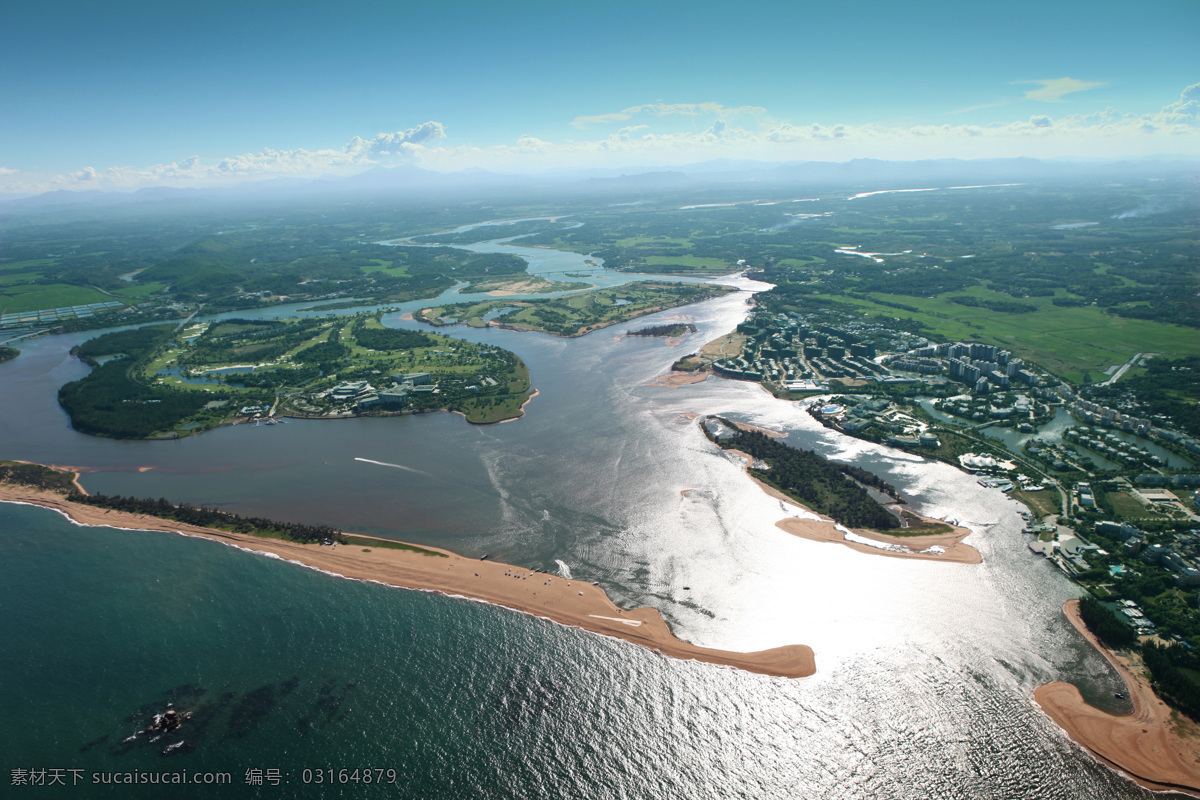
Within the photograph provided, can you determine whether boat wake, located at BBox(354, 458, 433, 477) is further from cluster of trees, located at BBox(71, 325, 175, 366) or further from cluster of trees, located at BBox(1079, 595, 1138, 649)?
cluster of trees, located at BBox(71, 325, 175, 366)

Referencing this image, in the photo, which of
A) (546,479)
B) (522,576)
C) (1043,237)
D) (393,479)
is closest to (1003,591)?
(522,576)

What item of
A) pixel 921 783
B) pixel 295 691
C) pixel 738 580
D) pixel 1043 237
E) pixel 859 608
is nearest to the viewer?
pixel 921 783

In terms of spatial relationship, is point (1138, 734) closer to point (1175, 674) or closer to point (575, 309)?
point (1175, 674)

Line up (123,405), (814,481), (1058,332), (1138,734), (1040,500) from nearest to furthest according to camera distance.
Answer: (1138,734) < (1040,500) < (814,481) < (123,405) < (1058,332)

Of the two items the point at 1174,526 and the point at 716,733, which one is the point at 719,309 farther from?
the point at 716,733

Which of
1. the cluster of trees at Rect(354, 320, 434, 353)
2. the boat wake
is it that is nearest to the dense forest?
the boat wake

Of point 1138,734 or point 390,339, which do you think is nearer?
point 1138,734

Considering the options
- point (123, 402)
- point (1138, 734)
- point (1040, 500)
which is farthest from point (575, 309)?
point (1138, 734)
